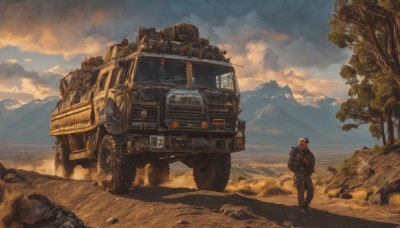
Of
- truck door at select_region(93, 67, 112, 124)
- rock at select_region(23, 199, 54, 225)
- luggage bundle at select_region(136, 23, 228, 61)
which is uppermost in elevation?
luggage bundle at select_region(136, 23, 228, 61)

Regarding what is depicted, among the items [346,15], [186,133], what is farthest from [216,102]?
[346,15]

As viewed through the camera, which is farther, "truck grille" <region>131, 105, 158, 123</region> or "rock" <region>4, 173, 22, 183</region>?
"rock" <region>4, 173, 22, 183</region>

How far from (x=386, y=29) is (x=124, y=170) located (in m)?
13.7

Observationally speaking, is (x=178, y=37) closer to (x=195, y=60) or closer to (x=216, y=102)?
(x=195, y=60)

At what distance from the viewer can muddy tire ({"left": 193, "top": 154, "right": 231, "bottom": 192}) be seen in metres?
13.6

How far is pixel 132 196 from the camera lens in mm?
11695

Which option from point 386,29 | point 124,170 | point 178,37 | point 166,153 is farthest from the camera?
point 386,29

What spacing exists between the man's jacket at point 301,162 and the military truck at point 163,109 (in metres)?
1.84

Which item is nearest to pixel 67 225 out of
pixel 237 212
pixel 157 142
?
pixel 237 212

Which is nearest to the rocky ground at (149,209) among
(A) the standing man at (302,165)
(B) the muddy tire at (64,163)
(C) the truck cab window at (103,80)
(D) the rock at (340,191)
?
(A) the standing man at (302,165)

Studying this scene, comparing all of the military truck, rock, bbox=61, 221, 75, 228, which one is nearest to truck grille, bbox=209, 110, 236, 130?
the military truck

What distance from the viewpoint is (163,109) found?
38.3ft

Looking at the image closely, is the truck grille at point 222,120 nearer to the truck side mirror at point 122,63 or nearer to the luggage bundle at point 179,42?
the luggage bundle at point 179,42

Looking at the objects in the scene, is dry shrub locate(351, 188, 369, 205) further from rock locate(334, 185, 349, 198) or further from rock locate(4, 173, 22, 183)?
rock locate(4, 173, 22, 183)
